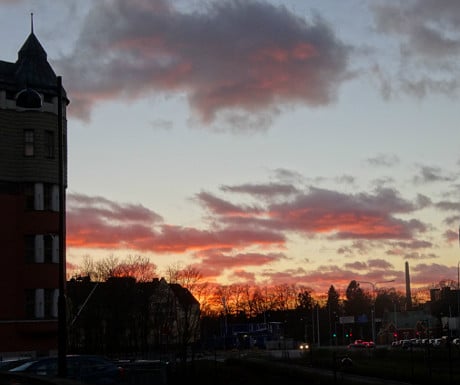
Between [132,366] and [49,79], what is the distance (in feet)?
85.4

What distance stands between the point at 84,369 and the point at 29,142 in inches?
985

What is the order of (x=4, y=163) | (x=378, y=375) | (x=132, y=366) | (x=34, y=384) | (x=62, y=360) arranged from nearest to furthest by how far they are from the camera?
(x=34, y=384) → (x=62, y=360) → (x=132, y=366) → (x=378, y=375) → (x=4, y=163)

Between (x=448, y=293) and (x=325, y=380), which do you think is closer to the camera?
(x=325, y=380)

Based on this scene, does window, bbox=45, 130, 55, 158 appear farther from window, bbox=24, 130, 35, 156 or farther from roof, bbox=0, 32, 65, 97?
roof, bbox=0, 32, 65, 97

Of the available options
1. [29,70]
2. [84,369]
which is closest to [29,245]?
[29,70]

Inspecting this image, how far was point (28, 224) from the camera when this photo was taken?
5325 centimetres

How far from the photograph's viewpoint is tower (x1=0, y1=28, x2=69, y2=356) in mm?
52094

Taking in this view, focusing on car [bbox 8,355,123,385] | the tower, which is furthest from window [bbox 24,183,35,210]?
car [bbox 8,355,123,385]

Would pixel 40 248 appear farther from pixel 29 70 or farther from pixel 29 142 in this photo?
pixel 29 70

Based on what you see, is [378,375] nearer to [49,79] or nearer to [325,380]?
[325,380]

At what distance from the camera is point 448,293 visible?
162000 mm

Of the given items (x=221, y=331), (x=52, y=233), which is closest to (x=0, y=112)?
(x=52, y=233)

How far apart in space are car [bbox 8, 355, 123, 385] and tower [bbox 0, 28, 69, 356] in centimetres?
1899

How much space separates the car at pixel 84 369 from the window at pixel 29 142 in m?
23.1
